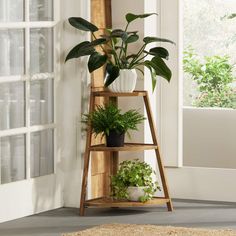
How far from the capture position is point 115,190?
19.1 feet

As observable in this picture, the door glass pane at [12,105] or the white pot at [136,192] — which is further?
the white pot at [136,192]

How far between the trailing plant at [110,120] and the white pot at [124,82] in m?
0.13

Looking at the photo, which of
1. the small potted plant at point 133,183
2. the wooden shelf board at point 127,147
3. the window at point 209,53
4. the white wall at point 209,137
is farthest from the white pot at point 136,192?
the window at point 209,53

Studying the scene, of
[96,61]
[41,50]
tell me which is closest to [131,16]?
[96,61]

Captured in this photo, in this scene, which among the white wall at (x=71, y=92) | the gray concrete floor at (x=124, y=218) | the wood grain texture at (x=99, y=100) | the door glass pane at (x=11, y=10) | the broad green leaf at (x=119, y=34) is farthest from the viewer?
the wood grain texture at (x=99, y=100)

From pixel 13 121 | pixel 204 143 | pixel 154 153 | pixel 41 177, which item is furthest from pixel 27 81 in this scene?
pixel 204 143

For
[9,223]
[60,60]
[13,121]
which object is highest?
[60,60]

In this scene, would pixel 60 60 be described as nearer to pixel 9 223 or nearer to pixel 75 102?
pixel 75 102

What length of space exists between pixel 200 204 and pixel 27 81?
60.9 inches

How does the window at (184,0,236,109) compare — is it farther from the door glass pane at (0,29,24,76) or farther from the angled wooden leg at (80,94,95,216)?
the door glass pane at (0,29,24,76)

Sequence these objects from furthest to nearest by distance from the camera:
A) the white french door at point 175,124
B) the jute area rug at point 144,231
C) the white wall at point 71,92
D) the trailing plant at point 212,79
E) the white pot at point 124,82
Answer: the trailing plant at point 212,79 < the white french door at point 175,124 < the white wall at point 71,92 < the white pot at point 124,82 < the jute area rug at point 144,231

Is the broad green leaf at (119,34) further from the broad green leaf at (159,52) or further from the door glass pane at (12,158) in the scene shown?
the door glass pane at (12,158)

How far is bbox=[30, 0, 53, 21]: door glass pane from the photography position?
5.71 meters

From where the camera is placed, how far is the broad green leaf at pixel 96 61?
18.6 feet
